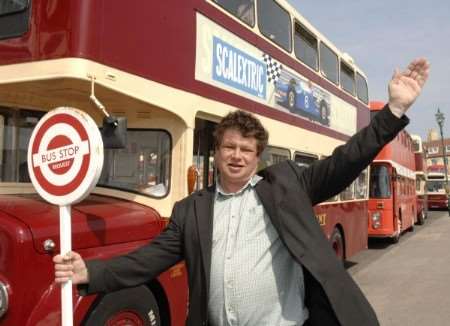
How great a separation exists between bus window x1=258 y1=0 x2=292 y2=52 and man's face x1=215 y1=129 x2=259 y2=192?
3708 mm

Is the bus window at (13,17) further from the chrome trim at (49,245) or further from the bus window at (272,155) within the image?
the bus window at (272,155)

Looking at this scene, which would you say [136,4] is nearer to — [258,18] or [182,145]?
[182,145]

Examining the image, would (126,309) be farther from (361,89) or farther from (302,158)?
(361,89)

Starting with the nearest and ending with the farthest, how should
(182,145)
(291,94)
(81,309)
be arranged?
(81,309) < (182,145) < (291,94)

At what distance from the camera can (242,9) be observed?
17.4 ft

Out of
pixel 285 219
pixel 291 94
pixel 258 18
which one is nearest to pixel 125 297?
pixel 285 219

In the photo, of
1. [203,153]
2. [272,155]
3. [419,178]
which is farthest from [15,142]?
[419,178]

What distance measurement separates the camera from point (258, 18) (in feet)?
18.7

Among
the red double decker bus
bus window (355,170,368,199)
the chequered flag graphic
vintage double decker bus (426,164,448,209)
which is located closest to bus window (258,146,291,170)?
the chequered flag graphic

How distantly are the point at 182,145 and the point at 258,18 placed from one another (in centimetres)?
227

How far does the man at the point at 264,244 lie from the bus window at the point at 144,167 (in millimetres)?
1747

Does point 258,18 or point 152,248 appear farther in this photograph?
point 258,18

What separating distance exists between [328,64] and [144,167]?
5.12 m

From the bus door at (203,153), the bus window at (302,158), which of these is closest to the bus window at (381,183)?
the bus window at (302,158)
